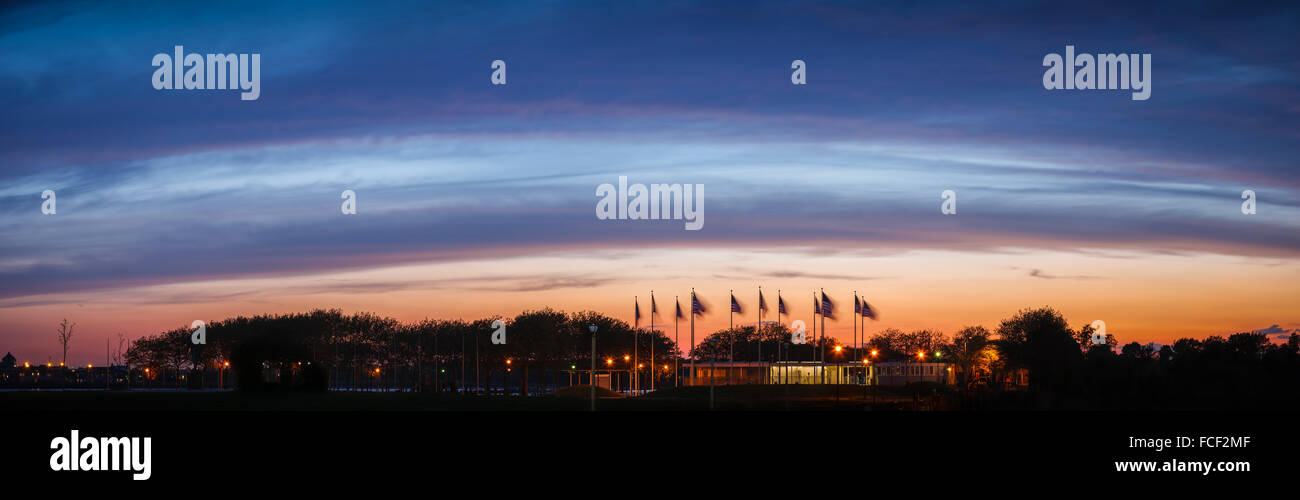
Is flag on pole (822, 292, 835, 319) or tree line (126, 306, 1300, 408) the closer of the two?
tree line (126, 306, 1300, 408)

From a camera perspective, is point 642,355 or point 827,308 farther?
point 642,355

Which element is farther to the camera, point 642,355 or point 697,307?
point 642,355

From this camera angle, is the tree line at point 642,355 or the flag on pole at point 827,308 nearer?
→ the tree line at point 642,355

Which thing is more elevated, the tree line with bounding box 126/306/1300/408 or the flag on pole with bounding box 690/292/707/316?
the flag on pole with bounding box 690/292/707/316

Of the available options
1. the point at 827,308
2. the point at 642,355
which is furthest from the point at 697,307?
the point at 642,355

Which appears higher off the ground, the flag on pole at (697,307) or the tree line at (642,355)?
the flag on pole at (697,307)

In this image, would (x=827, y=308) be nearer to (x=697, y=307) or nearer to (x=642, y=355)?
(x=697, y=307)

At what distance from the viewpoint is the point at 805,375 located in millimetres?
134625
